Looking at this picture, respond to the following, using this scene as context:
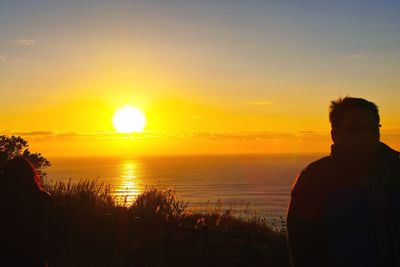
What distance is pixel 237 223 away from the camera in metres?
14.4

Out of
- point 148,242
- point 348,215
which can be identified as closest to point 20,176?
point 348,215

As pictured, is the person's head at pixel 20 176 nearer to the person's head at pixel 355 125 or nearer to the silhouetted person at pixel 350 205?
the silhouetted person at pixel 350 205

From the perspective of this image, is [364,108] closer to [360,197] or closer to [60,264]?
Answer: [360,197]

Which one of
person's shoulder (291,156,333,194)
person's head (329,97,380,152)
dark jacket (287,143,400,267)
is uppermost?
person's head (329,97,380,152)

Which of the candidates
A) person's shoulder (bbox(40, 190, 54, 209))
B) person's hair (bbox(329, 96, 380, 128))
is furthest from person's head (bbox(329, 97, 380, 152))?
person's shoulder (bbox(40, 190, 54, 209))

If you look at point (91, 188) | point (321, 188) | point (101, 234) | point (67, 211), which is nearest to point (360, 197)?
point (321, 188)

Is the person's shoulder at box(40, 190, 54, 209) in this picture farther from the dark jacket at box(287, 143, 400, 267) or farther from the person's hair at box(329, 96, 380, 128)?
the person's hair at box(329, 96, 380, 128)

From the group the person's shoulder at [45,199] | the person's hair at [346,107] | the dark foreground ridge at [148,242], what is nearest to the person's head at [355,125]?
the person's hair at [346,107]

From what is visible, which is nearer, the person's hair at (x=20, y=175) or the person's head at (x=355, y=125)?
the person's head at (x=355, y=125)

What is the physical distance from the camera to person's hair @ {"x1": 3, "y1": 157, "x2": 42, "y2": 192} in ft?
17.0

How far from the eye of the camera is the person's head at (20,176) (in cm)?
518

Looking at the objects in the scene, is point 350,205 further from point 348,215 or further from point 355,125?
point 355,125

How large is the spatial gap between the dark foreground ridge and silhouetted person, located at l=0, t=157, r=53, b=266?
13.5ft

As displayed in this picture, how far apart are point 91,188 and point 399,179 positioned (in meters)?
12.3
